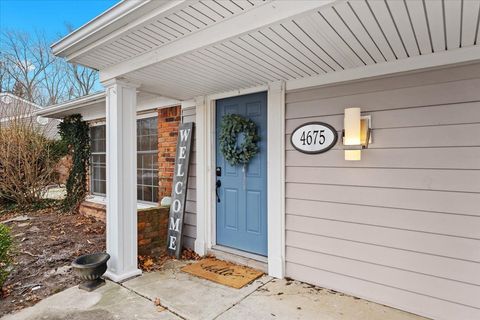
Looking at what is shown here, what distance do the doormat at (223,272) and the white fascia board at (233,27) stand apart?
7.29ft

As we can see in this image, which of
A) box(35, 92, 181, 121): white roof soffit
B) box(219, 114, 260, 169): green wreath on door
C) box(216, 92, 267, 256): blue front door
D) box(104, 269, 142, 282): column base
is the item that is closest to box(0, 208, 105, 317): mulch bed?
box(104, 269, 142, 282): column base

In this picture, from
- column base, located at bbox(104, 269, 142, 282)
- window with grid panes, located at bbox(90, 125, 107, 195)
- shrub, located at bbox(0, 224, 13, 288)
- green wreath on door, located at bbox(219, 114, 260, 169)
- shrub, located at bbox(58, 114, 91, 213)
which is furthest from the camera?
shrub, located at bbox(58, 114, 91, 213)

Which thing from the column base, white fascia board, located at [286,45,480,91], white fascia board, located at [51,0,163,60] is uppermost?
white fascia board, located at [51,0,163,60]

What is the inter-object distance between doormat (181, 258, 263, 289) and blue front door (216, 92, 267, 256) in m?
0.25

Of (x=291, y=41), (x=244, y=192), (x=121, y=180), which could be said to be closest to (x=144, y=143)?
(x=121, y=180)

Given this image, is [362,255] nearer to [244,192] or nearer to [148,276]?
[244,192]

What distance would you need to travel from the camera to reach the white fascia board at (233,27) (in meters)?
1.68

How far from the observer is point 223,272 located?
318 centimetres

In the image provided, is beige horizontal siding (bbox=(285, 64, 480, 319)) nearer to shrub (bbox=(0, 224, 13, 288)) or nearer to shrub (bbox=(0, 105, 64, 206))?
shrub (bbox=(0, 224, 13, 288))

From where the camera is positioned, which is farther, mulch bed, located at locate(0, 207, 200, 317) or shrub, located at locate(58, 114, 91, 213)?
shrub, located at locate(58, 114, 91, 213)

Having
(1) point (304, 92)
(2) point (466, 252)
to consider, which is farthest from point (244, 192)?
(2) point (466, 252)

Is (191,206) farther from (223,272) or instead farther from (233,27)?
(233,27)

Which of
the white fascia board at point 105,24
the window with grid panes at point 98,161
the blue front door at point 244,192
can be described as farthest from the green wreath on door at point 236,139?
the window with grid panes at point 98,161

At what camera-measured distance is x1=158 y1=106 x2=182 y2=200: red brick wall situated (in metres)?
4.20
